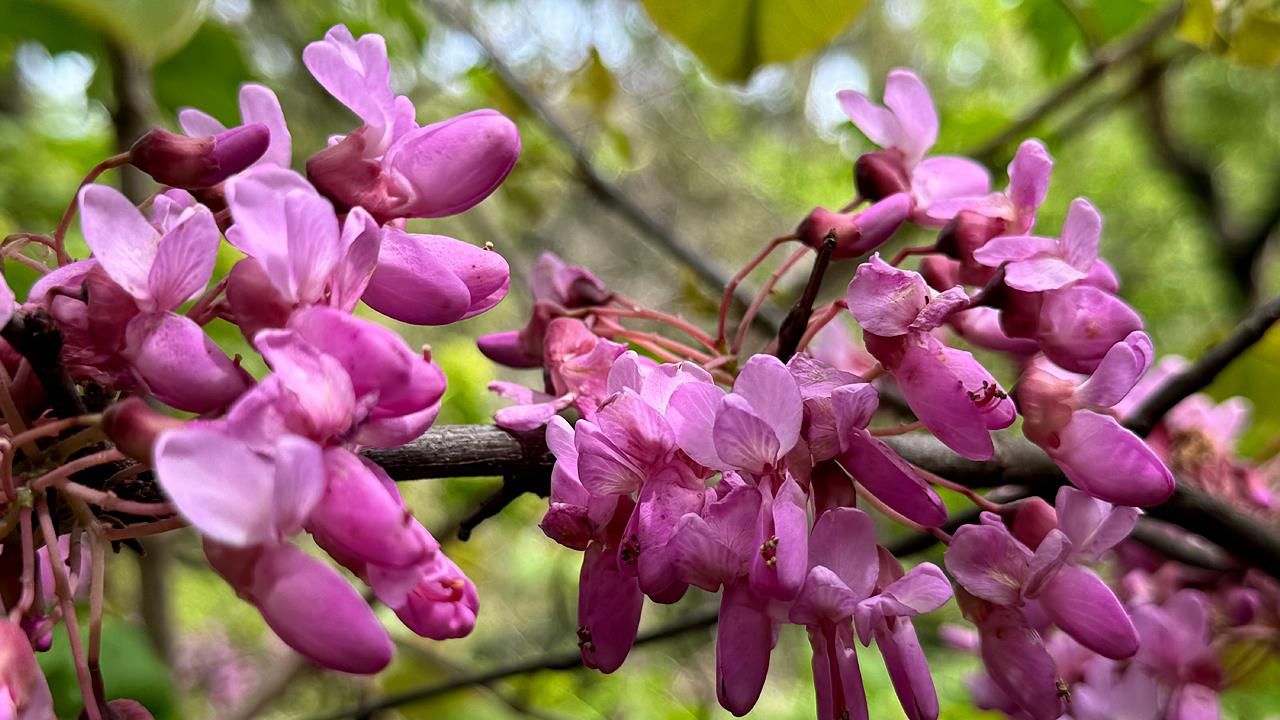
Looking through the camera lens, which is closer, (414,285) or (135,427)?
(135,427)

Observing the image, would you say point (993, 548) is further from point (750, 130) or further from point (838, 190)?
point (750, 130)

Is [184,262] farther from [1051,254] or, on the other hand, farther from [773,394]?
[1051,254]

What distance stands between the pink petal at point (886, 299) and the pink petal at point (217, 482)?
320 mm

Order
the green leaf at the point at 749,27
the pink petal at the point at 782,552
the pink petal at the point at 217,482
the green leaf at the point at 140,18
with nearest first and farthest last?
1. the pink petal at the point at 217,482
2. the pink petal at the point at 782,552
3. the green leaf at the point at 140,18
4. the green leaf at the point at 749,27

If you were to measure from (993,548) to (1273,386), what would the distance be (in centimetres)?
116

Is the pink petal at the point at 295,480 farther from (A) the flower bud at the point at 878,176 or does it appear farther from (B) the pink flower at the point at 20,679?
(A) the flower bud at the point at 878,176

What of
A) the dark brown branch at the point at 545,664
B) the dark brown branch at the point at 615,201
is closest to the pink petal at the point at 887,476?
the dark brown branch at the point at 545,664

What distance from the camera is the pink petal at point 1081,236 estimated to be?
1.92 ft

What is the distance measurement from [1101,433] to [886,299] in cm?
16

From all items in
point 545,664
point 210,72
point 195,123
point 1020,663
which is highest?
point 195,123

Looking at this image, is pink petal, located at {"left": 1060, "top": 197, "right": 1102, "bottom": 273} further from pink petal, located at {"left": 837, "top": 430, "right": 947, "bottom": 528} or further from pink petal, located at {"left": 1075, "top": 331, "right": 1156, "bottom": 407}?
pink petal, located at {"left": 837, "top": 430, "right": 947, "bottom": 528}

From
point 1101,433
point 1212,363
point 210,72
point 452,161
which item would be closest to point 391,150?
point 452,161

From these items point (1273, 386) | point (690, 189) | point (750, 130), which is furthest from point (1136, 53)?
point (750, 130)

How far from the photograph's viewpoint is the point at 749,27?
1.14 metres
